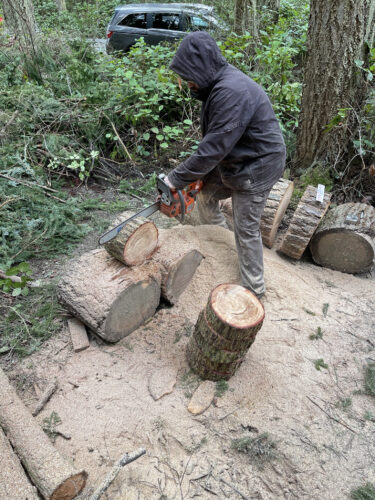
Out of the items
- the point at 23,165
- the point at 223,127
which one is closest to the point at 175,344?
the point at 223,127

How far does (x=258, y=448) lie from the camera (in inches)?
82.1

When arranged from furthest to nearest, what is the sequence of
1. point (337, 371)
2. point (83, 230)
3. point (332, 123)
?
1. point (332, 123)
2. point (83, 230)
3. point (337, 371)

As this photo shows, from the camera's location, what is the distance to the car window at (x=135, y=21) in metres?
8.25

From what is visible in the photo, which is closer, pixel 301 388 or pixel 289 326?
pixel 301 388

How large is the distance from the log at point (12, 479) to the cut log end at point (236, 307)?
129cm

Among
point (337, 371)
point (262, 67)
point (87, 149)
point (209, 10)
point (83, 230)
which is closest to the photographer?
point (337, 371)

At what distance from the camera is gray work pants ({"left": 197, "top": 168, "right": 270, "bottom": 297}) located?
2.98 meters

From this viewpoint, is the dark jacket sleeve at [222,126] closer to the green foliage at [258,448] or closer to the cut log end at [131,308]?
the cut log end at [131,308]

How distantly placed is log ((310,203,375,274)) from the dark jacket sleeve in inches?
67.5

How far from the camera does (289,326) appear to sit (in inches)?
117

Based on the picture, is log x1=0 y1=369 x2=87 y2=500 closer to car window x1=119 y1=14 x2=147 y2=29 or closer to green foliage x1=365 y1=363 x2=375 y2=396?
green foliage x1=365 y1=363 x2=375 y2=396

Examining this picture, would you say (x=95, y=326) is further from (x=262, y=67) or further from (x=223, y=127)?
(x=262, y=67)

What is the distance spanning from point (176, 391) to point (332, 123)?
12.3 ft

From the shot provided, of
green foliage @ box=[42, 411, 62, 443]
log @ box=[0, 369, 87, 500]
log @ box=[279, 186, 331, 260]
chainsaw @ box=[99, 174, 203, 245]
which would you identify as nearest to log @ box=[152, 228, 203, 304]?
chainsaw @ box=[99, 174, 203, 245]
